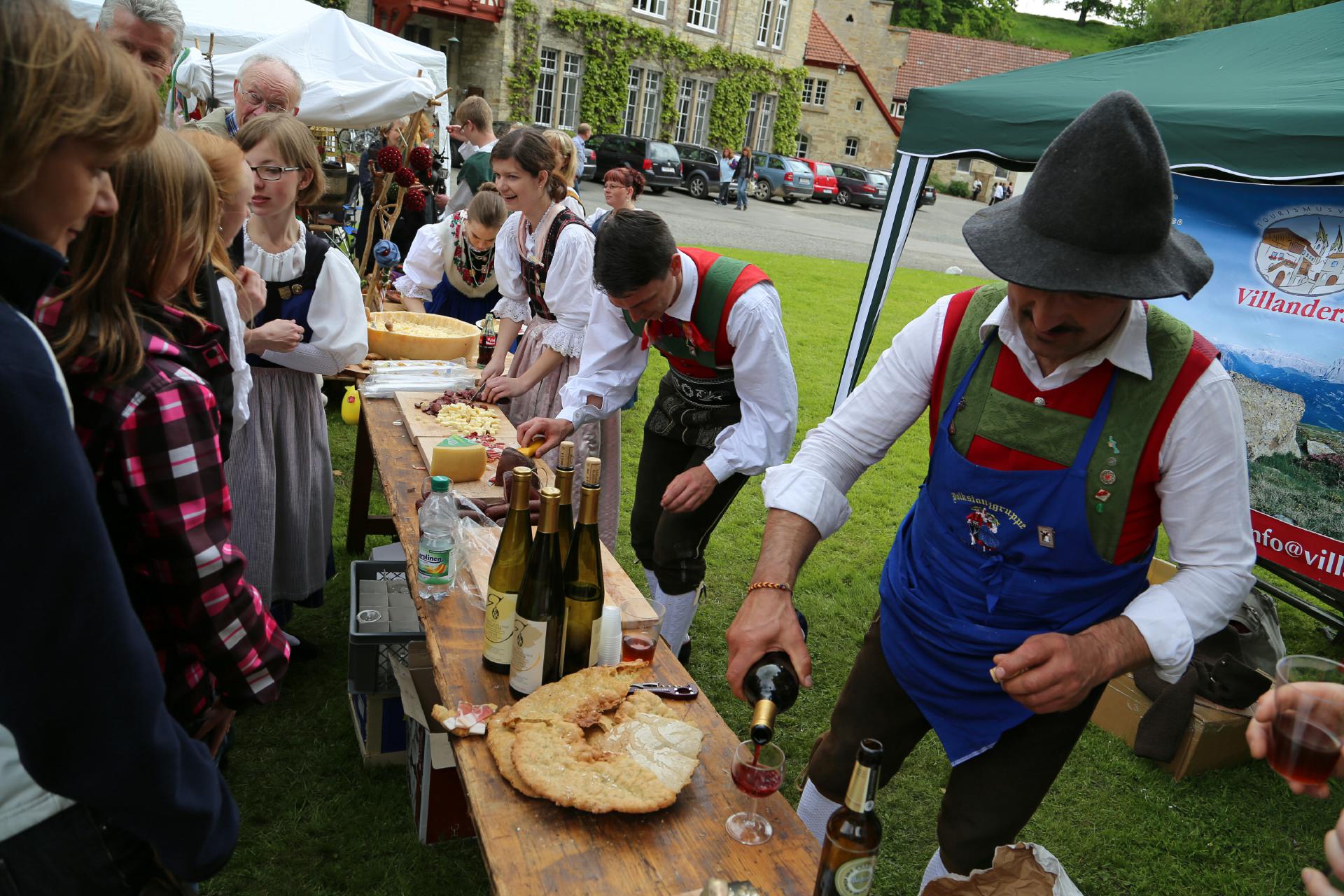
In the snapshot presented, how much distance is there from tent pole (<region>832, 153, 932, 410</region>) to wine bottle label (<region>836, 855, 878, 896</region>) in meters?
3.98

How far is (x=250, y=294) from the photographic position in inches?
107

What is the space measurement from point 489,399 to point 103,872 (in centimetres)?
261

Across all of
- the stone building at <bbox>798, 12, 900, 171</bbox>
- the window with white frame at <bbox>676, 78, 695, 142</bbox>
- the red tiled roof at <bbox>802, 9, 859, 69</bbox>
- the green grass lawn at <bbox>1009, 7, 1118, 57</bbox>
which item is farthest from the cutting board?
the green grass lawn at <bbox>1009, 7, 1118, 57</bbox>

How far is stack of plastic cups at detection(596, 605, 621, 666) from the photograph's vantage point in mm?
1965

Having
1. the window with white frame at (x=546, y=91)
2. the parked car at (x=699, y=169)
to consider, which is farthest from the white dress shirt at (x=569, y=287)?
the window with white frame at (x=546, y=91)

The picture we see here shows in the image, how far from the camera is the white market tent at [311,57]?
614 centimetres

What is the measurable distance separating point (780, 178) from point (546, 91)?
7334 millimetres

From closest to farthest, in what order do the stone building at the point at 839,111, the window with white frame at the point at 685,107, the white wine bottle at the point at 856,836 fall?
the white wine bottle at the point at 856,836
the window with white frame at the point at 685,107
the stone building at the point at 839,111

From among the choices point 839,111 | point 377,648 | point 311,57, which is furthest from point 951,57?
point 377,648

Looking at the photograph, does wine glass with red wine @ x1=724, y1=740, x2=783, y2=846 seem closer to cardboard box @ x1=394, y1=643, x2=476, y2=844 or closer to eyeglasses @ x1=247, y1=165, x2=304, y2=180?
cardboard box @ x1=394, y1=643, x2=476, y2=844

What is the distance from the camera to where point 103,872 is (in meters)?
1.29

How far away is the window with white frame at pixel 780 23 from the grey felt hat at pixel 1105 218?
33.8 m

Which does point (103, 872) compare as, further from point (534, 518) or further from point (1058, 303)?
point (1058, 303)

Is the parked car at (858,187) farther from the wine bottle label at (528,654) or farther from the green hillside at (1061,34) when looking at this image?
the green hillside at (1061,34)
